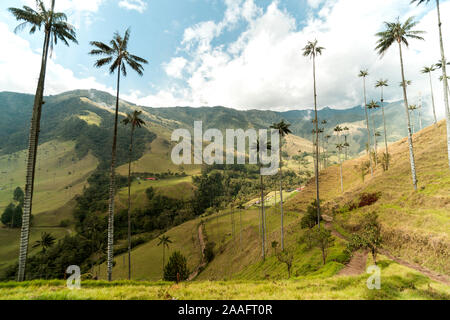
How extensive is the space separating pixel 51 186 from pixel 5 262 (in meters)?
138

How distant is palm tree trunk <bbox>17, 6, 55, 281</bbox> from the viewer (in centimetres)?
1305

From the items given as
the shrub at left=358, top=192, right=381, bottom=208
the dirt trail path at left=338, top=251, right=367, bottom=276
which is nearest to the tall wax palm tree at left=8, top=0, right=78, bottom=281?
the dirt trail path at left=338, top=251, right=367, bottom=276

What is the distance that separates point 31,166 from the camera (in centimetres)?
1437

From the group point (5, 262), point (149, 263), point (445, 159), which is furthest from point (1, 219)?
point (445, 159)

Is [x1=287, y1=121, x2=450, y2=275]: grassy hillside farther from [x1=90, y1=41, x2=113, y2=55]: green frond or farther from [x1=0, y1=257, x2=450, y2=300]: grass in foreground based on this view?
[x1=90, y1=41, x2=113, y2=55]: green frond

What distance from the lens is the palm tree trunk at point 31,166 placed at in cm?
1305

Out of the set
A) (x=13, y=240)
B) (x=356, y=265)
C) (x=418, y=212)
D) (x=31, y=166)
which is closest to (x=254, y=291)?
(x=356, y=265)

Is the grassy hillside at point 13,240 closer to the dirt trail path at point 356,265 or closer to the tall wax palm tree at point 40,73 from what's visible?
the tall wax palm tree at point 40,73

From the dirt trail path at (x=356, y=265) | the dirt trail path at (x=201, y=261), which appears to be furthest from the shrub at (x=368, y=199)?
the dirt trail path at (x=201, y=261)

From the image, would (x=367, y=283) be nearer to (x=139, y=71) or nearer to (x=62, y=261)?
(x=139, y=71)

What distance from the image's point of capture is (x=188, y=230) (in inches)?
3856

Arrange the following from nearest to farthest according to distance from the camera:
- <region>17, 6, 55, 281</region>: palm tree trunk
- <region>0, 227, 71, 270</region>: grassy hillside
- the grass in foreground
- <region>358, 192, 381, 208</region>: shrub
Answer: the grass in foreground
<region>17, 6, 55, 281</region>: palm tree trunk
<region>358, 192, 381, 208</region>: shrub
<region>0, 227, 71, 270</region>: grassy hillside

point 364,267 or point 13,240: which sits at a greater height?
point 364,267

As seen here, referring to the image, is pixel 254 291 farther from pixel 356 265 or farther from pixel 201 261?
pixel 201 261
